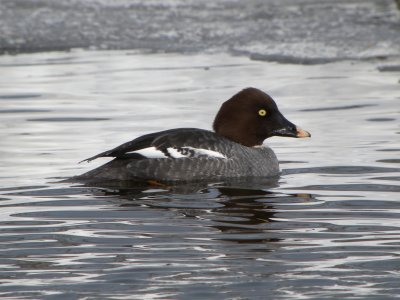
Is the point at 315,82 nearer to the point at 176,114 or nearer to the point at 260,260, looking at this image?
the point at 176,114

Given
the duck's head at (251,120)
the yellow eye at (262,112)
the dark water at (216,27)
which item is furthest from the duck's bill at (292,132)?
the dark water at (216,27)

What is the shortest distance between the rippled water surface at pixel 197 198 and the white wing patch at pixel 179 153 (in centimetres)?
31

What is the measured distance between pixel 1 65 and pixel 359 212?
8.85 meters

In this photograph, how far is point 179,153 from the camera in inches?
382

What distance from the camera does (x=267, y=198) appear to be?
891cm

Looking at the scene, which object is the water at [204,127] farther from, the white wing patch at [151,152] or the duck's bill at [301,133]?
the white wing patch at [151,152]

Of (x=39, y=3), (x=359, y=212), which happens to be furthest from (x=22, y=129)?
(x=39, y=3)

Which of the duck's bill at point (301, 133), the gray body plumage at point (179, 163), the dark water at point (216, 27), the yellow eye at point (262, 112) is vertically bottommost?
the gray body plumage at point (179, 163)

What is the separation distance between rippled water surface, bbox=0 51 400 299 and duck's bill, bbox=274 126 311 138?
0.24 metres

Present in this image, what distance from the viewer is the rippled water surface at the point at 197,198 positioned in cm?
629

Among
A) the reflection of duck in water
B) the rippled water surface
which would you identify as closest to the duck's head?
the rippled water surface

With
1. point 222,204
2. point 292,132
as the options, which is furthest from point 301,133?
point 222,204

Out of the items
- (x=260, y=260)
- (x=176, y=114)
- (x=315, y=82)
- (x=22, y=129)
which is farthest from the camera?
(x=315, y=82)

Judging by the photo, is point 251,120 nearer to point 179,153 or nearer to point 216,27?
point 179,153
